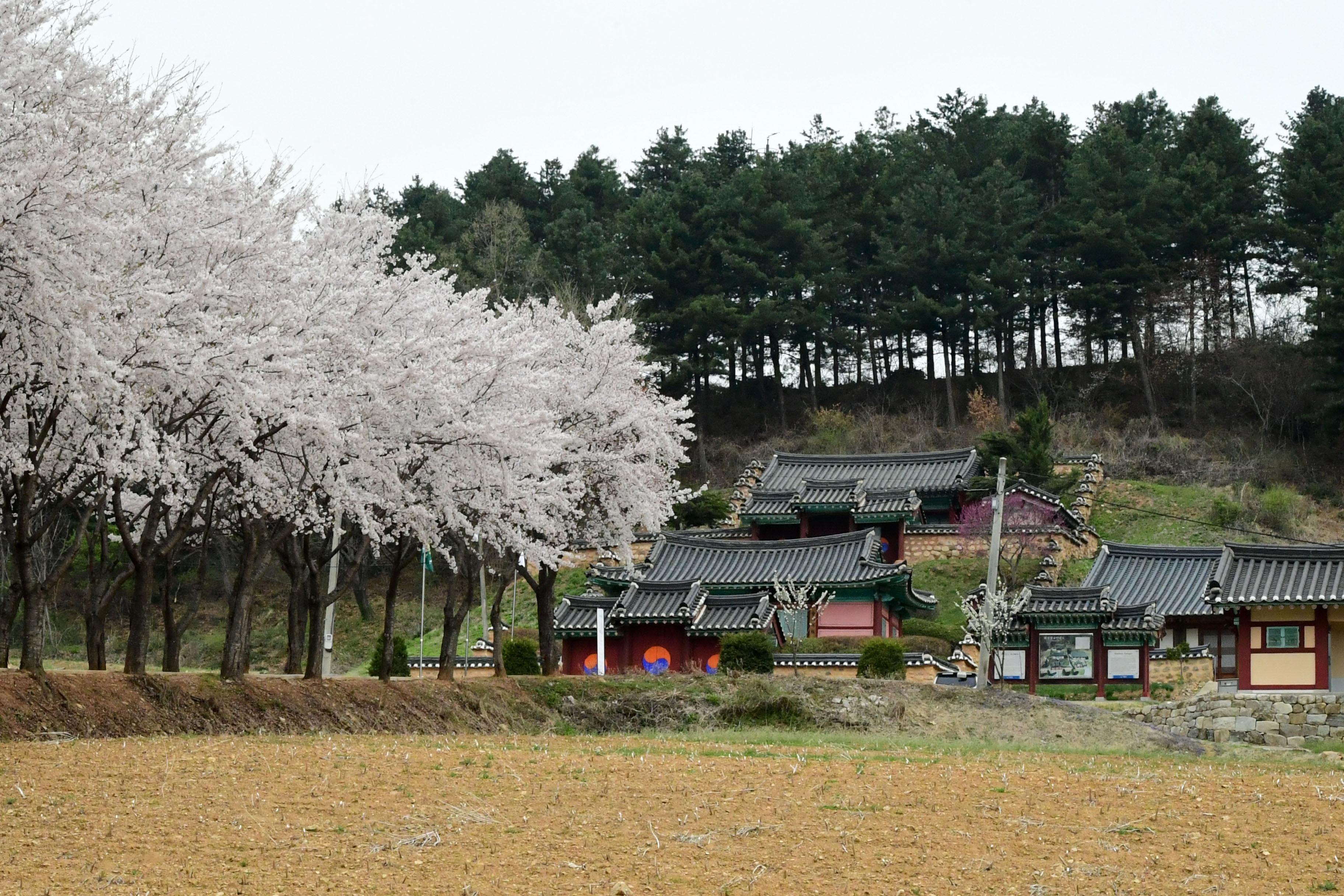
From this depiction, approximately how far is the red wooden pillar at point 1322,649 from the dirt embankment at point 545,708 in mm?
4982

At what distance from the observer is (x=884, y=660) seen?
3425cm

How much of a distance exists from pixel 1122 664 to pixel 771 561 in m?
11.1

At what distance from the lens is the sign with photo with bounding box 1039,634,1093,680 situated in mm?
38938

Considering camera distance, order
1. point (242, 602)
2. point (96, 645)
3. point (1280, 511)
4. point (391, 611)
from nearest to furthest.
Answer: point (242, 602), point (96, 645), point (391, 611), point (1280, 511)

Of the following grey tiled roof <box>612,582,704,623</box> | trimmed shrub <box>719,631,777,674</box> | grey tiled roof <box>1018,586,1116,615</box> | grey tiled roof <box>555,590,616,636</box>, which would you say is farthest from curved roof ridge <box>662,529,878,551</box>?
trimmed shrub <box>719,631,777,674</box>

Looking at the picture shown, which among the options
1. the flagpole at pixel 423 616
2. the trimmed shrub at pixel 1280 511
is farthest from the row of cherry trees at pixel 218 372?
the trimmed shrub at pixel 1280 511

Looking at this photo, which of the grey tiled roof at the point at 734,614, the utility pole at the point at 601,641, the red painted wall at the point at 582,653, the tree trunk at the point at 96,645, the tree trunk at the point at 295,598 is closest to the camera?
the tree trunk at the point at 96,645

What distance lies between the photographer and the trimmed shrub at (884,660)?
34.2 metres

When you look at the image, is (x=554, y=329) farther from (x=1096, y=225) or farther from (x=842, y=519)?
(x=1096, y=225)

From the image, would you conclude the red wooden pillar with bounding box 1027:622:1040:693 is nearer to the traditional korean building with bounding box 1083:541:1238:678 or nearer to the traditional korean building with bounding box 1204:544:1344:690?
the traditional korean building with bounding box 1083:541:1238:678

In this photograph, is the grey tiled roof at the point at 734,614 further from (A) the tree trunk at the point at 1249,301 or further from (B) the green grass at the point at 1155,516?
(A) the tree trunk at the point at 1249,301

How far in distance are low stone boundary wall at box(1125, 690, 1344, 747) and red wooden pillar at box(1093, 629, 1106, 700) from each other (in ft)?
26.6

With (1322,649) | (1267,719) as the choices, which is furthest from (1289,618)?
(1267,719)

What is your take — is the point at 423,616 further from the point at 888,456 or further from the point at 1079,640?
the point at 888,456
